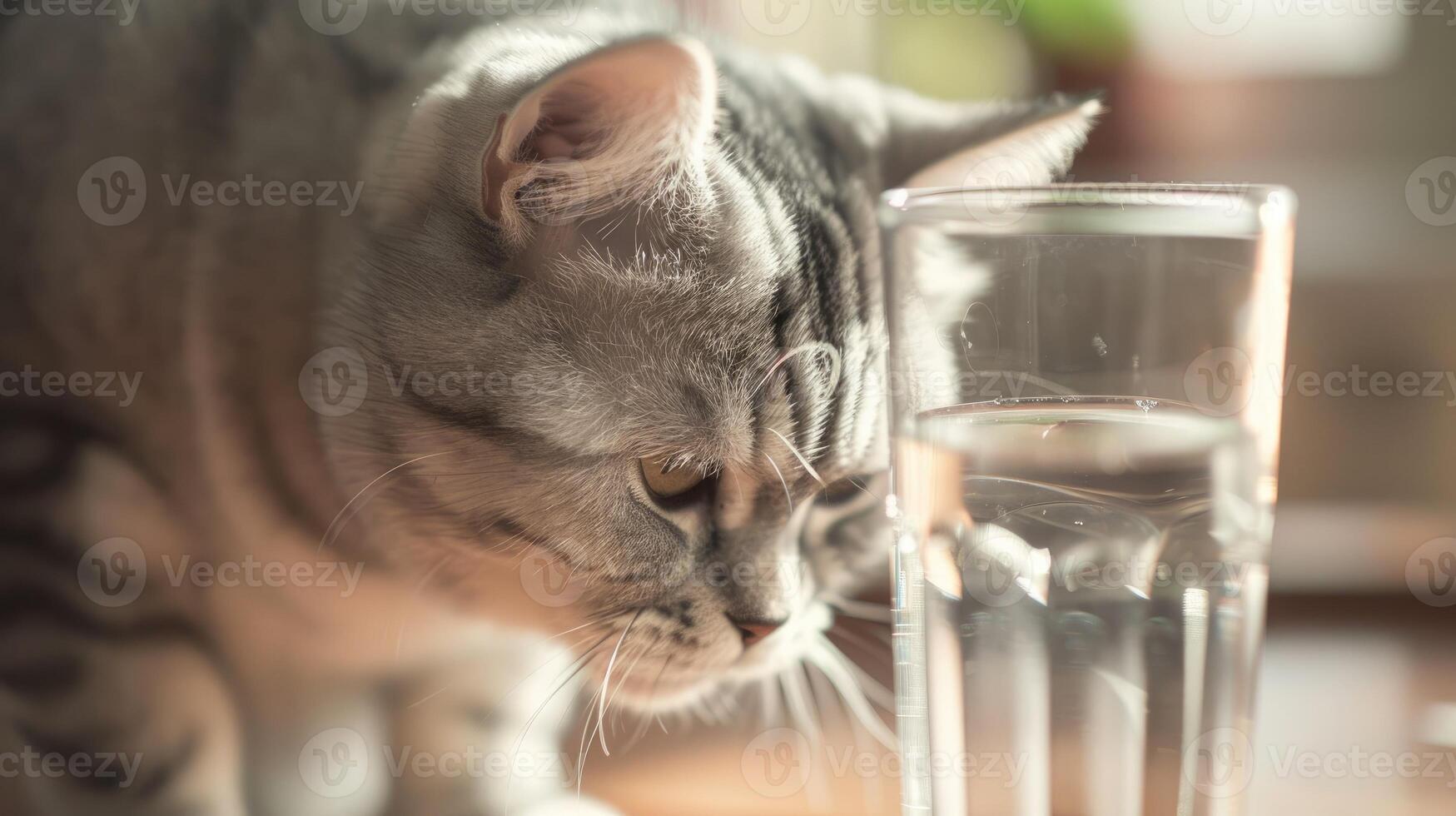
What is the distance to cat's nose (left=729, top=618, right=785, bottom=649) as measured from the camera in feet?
1.99

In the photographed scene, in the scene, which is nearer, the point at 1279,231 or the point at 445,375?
the point at 1279,231

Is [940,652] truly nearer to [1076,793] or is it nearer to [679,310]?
[1076,793]

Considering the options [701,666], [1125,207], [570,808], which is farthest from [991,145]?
[570,808]

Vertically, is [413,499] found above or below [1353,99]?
below

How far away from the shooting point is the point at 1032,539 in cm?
43

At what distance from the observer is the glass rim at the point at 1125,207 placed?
1.35ft

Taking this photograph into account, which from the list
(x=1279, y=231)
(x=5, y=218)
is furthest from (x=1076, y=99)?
(x=5, y=218)

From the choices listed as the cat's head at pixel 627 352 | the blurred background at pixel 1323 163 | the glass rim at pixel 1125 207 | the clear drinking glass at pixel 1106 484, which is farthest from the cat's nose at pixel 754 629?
the blurred background at pixel 1323 163

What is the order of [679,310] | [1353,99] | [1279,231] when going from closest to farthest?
[1279,231], [679,310], [1353,99]

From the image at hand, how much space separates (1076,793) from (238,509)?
50 cm

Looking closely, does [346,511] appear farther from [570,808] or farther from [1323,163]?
[1323,163]

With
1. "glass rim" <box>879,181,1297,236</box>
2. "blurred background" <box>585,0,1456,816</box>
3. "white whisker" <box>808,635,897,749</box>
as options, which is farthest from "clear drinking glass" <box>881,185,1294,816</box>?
"blurred background" <box>585,0,1456,816</box>

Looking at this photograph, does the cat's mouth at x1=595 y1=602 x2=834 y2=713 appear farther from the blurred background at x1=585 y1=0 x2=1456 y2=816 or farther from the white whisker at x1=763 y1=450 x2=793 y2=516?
the blurred background at x1=585 y1=0 x2=1456 y2=816

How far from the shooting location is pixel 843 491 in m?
0.65
